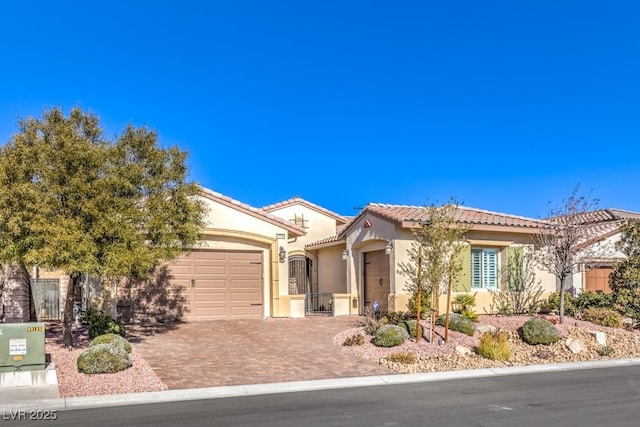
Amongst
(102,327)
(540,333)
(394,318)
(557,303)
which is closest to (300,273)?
(394,318)

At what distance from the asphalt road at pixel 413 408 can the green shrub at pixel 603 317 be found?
6983 millimetres

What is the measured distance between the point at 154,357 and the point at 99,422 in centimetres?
492

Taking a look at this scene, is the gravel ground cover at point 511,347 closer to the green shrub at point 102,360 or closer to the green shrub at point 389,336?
the green shrub at point 389,336

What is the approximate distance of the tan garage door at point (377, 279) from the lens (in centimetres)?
2011

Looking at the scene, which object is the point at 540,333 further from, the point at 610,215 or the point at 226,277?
the point at 610,215

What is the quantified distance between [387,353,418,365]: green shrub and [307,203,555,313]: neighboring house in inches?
207

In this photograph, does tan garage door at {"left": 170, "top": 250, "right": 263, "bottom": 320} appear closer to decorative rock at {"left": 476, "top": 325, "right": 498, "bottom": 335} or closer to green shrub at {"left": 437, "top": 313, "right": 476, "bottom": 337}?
green shrub at {"left": 437, "top": 313, "right": 476, "bottom": 337}

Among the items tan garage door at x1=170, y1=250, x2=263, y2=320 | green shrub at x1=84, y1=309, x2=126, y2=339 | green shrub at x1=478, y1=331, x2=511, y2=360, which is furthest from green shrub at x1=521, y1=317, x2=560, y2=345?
green shrub at x1=84, y1=309, x2=126, y2=339

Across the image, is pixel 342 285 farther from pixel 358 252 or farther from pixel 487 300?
pixel 487 300

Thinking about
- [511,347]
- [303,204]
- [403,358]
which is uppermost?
[303,204]

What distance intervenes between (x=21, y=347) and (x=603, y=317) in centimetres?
1646

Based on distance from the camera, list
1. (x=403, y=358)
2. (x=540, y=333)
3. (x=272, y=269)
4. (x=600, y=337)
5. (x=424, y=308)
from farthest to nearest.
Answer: (x=272, y=269) < (x=424, y=308) < (x=600, y=337) < (x=540, y=333) < (x=403, y=358)

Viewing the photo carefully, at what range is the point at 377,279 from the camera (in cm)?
2098

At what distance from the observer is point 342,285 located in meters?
24.1
